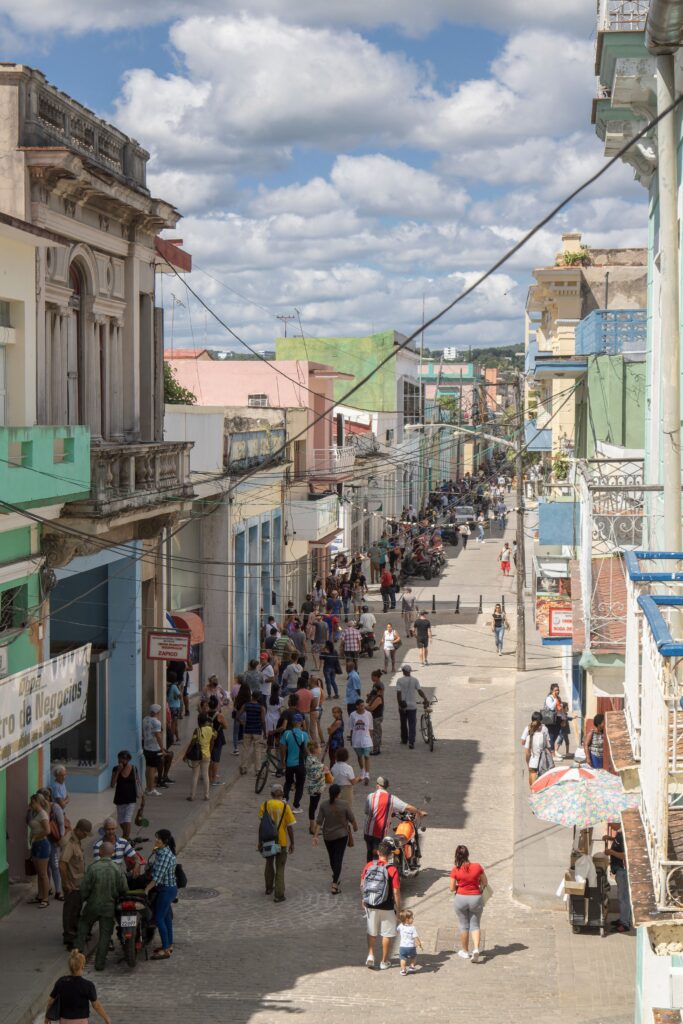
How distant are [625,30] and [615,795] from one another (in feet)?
25.8

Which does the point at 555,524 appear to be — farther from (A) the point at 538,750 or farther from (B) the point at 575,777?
(B) the point at 575,777

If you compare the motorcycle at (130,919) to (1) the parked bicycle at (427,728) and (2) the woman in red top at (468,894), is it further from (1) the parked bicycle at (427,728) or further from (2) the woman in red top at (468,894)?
(1) the parked bicycle at (427,728)

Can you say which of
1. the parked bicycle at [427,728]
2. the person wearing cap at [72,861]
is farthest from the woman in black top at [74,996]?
the parked bicycle at [427,728]

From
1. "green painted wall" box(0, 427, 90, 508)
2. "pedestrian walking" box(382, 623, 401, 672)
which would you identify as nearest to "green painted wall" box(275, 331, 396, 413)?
"pedestrian walking" box(382, 623, 401, 672)

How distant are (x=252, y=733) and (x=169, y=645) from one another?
6.67 ft

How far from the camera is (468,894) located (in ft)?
42.4

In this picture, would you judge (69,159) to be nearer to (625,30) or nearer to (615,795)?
(625,30)

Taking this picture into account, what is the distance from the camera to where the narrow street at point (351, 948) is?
12.0m

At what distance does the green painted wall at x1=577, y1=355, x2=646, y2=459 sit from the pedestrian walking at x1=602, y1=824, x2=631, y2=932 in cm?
1056

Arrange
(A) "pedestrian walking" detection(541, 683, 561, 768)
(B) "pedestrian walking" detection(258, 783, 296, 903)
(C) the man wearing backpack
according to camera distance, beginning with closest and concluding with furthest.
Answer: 1. (C) the man wearing backpack
2. (B) "pedestrian walking" detection(258, 783, 296, 903)
3. (A) "pedestrian walking" detection(541, 683, 561, 768)

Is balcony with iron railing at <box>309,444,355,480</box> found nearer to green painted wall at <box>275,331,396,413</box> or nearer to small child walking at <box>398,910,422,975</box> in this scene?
green painted wall at <box>275,331,396,413</box>

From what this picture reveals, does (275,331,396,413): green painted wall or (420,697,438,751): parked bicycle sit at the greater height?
(275,331,396,413): green painted wall

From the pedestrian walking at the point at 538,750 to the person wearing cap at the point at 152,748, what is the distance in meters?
5.26

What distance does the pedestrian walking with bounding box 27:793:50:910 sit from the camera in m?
14.2
